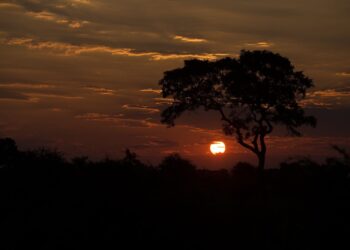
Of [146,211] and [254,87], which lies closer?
[146,211]

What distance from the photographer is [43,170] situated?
21.6 meters

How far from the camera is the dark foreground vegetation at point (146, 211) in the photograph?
60.2 feet

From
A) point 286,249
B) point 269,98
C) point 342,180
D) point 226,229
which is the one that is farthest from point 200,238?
point 269,98

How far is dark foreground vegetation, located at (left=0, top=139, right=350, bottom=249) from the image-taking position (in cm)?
1836

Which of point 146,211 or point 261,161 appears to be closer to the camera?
point 146,211

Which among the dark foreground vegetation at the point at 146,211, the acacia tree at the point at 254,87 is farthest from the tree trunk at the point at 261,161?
the dark foreground vegetation at the point at 146,211

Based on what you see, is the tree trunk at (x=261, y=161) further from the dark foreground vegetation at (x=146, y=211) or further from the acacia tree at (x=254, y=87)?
the dark foreground vegetation at (x=146, y=211)

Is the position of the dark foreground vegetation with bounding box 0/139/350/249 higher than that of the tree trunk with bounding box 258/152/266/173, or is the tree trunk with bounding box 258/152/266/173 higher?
the dark foreground vegetation with bounding box 0/139/350/249

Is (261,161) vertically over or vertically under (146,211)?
under

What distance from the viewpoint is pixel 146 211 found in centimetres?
2066

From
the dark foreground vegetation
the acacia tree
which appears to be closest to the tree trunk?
the acacia tree

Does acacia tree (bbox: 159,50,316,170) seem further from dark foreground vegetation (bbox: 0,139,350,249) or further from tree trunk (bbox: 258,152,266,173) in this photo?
dark foreground vegetation (bbox: 0,139,350,249)

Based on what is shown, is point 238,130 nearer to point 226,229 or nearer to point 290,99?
point 290,99

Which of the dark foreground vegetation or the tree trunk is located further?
the tree trunk
